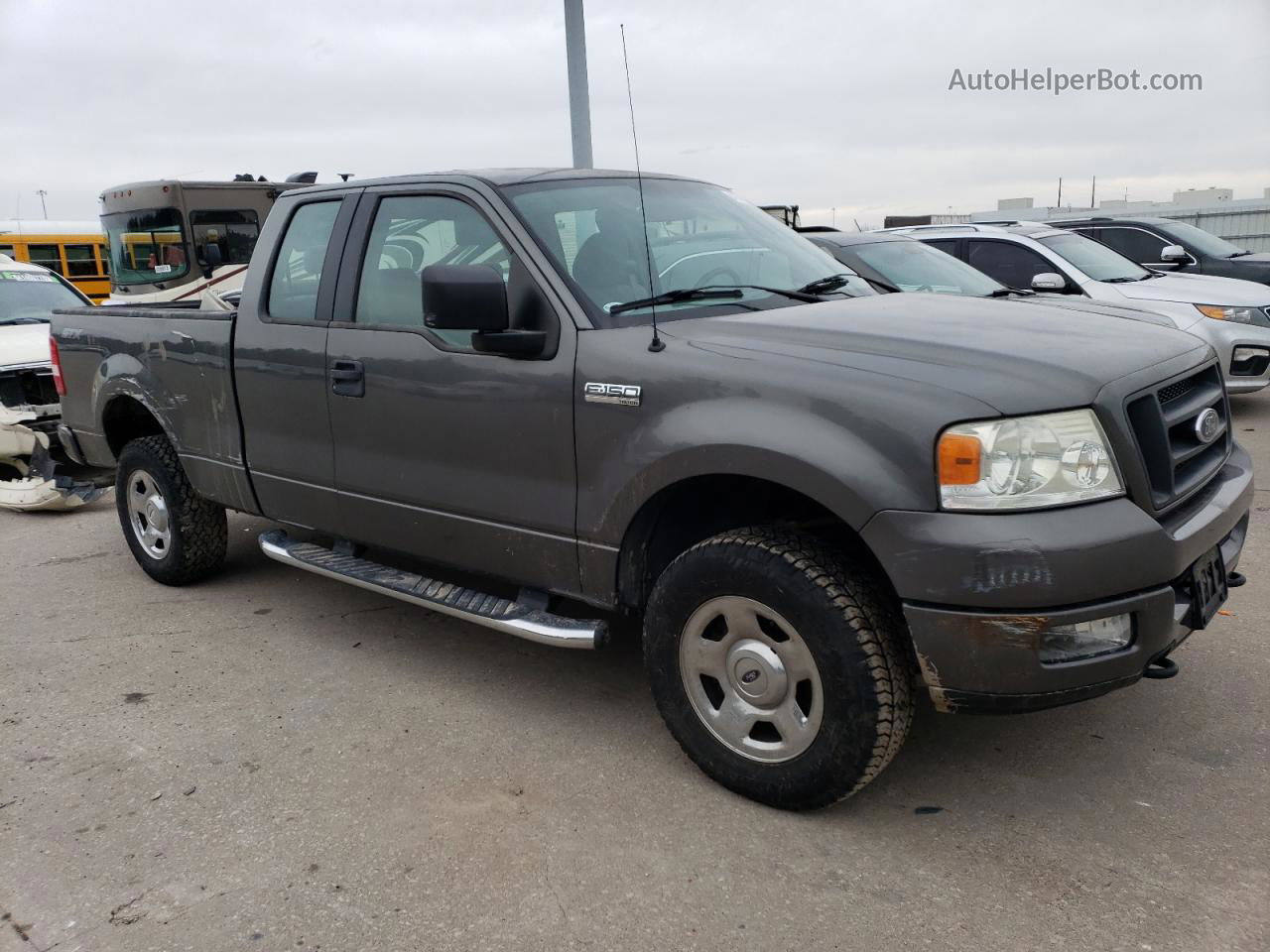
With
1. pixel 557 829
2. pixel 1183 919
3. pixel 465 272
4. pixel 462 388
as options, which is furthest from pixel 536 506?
pixel 1183 919

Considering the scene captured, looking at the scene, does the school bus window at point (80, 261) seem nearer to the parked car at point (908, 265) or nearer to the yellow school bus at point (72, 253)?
the yellow school bus at point (72, 253)

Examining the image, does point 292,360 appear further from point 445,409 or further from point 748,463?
point 748,463

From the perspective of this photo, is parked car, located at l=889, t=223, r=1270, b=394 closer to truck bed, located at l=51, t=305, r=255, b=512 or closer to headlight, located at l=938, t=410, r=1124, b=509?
headlight, located at l=938, t=410, r=1124, b=509

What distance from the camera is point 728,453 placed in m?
2.89

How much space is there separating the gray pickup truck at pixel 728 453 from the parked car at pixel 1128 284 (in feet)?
17.0

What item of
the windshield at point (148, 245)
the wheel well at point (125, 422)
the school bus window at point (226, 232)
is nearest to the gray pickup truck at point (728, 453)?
the wheel well at point (125, 422)

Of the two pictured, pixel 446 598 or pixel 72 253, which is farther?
pixel 72 253

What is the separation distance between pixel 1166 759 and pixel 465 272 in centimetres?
266

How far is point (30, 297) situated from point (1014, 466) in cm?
974

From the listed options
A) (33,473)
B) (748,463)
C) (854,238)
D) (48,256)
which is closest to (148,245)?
(48,256)

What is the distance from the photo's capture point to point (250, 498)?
4.66 meters

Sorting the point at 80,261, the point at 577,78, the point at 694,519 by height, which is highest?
the point at 577,78

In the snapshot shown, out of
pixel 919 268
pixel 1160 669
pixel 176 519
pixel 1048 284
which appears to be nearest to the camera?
pixel 1160 669

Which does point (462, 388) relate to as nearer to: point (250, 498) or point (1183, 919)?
point (250, 498)
